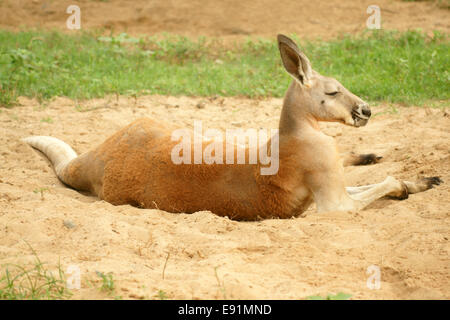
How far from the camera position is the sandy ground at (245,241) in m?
3.33

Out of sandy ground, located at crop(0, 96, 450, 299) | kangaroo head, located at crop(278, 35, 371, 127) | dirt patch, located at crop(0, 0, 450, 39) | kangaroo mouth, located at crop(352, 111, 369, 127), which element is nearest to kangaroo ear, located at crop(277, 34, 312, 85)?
kangaroo head, located at crop(278, 35, 371, 127)

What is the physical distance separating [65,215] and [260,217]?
1484mm

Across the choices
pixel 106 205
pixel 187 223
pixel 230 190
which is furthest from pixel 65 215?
pixel 230 190

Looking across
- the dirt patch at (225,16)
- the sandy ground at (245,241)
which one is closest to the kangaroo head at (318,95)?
the sandy ground at (245,241)

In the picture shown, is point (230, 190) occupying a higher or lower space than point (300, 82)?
lower

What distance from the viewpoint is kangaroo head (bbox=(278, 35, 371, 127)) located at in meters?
5.06

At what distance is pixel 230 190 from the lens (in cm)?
472

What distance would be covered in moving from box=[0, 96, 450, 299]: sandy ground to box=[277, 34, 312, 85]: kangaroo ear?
1.16 m

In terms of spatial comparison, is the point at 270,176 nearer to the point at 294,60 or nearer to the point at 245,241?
the point at 245,241

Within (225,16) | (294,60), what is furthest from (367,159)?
(225,16)

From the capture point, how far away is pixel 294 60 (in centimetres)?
511

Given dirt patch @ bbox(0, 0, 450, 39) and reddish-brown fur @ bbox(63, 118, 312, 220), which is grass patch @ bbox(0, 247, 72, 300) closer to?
reddish-brown fur @ bbox(63, 118, 312, 220)

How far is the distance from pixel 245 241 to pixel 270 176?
2.69 feet
